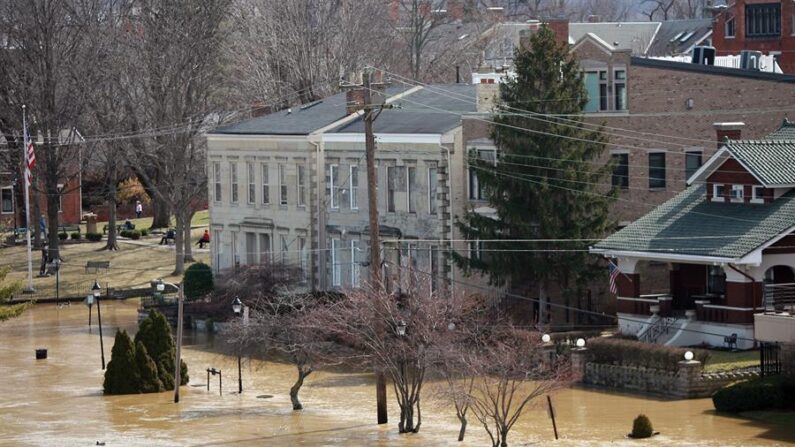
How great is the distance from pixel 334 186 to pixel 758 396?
28351 millimetres

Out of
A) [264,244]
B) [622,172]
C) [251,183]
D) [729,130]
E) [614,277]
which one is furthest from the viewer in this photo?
[251,183]

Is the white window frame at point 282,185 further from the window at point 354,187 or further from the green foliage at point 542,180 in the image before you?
the green foliage at point 542,180

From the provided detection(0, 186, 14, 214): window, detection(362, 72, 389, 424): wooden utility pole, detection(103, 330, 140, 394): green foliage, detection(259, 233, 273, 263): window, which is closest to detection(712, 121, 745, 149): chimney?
detection(362, 72, 389, 424): wooden utility pole

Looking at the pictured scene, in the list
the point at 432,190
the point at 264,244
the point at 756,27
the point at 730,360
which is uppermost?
the point at 756,27

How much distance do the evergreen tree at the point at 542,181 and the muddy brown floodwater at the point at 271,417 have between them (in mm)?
7049

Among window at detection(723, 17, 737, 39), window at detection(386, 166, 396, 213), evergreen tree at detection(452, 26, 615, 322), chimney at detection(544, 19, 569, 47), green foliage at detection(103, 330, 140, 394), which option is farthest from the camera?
window at detection(723, 17, 737, 39)

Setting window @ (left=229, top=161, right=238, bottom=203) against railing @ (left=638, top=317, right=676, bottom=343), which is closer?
railing @ (left=638, top=317, right=676, bottom=343)

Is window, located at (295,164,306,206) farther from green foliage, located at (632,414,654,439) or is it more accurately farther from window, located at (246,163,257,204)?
green foliage, located at (632,414,654,439)

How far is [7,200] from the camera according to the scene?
110m

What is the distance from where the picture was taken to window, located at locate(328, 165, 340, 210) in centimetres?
6969

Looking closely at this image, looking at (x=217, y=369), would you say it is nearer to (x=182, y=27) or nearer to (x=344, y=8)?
(x=182, y=27)

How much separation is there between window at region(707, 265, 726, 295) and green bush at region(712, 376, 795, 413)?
9.37 meters

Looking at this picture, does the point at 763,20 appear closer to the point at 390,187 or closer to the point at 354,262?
the point at 354,262

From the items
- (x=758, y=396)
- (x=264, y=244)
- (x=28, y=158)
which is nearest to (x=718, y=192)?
(x=758, y=396)
